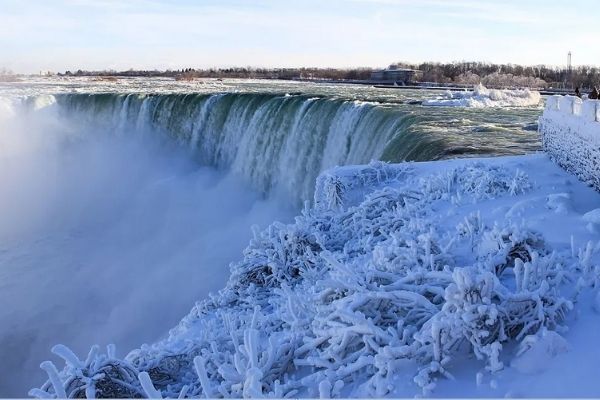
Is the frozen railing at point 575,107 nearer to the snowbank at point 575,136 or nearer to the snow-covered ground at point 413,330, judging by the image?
the snowbank at point 575,136

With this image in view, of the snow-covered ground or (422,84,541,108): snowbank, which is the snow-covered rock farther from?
(422,84,541,108): snowbank

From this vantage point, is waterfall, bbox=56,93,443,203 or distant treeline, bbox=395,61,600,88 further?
distant treeline, bbox=395,61,600,88

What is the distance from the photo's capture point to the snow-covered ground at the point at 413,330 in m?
3.93

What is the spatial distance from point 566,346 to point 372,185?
Answer: 21.5 feet

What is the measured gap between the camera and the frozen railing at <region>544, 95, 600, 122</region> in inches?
366

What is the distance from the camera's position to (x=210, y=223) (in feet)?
75.0

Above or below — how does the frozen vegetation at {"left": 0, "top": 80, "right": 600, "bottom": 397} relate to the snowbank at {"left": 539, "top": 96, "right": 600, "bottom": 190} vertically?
below

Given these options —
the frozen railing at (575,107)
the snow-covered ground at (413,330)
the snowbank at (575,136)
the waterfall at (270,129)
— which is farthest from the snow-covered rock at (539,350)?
the waterfall at (270,129)

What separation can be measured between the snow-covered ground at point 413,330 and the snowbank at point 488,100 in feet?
73.7

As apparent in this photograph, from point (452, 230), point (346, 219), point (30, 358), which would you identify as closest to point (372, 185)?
point (346, 219)

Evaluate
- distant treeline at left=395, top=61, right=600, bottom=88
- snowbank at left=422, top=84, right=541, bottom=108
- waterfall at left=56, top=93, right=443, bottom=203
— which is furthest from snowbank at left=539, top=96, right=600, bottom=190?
distant treeline at left=395, top=61, right=600, bottom=88

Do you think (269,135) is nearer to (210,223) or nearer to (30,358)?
(210,223)

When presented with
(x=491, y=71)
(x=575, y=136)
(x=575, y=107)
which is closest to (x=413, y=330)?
(x=575, y=136)

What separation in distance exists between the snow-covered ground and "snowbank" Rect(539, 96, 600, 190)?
2.45 meters
